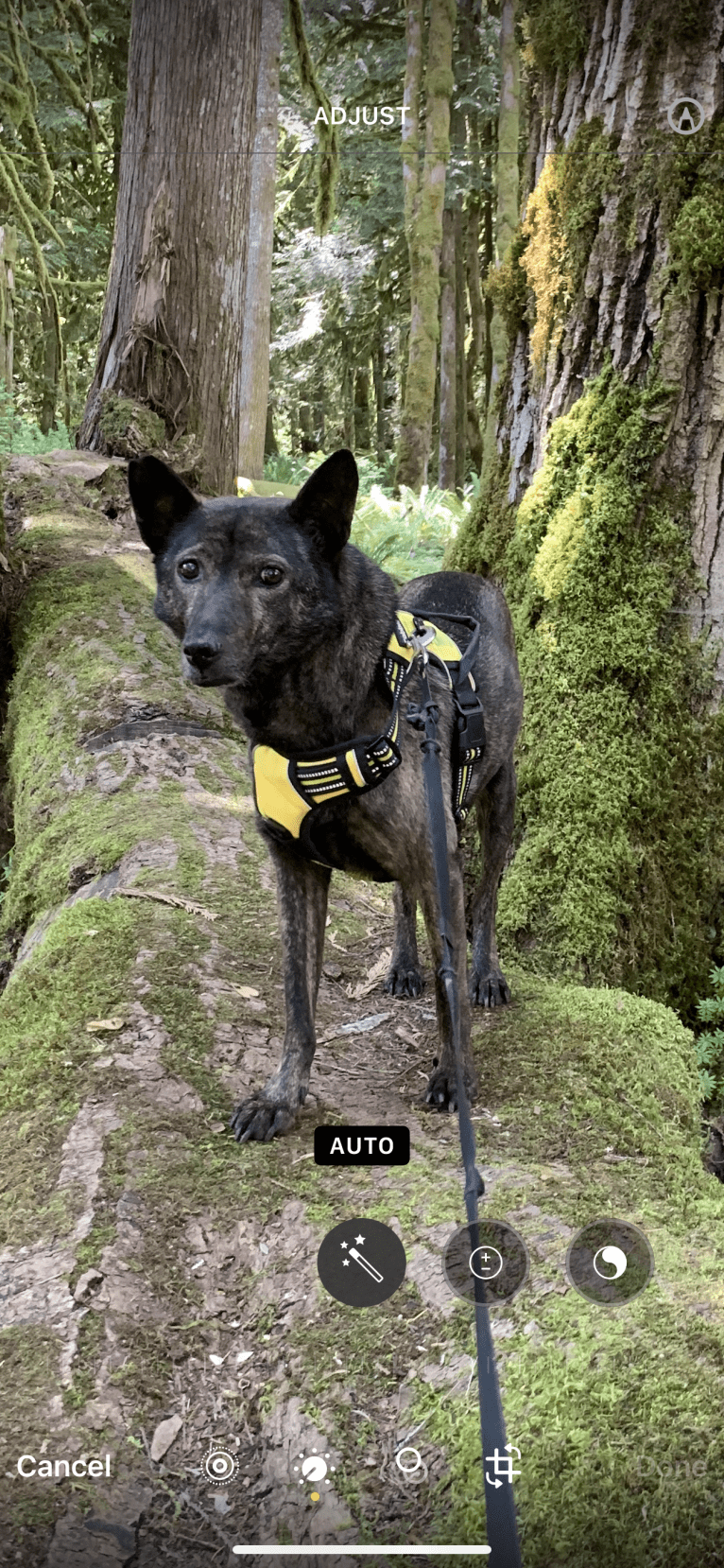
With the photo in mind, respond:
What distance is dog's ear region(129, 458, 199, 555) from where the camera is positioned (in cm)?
256

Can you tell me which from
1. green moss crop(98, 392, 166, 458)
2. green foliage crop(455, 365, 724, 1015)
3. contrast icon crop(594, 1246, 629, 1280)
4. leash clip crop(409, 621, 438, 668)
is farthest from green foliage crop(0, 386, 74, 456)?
contrast icon crop(594, 1246, 629, 1280)

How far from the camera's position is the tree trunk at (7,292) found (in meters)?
6.62

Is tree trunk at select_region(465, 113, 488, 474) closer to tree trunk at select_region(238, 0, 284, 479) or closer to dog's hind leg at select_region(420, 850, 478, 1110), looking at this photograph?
tree trunk at select_region(238, 0, 284, 479)

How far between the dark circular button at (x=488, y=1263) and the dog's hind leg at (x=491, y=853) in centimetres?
182

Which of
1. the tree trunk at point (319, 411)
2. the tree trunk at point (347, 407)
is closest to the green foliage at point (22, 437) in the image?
the tree trunk at point (319, 411)

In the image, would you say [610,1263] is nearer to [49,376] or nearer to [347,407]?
[347,407]

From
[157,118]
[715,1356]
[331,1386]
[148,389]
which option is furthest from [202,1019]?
[148,389]

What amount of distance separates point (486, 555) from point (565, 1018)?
2370mm

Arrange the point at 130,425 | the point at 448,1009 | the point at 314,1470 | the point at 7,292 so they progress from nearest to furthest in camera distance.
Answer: the point at 314,1470 < the point at 448,1009 < the point at 7,292 < the point at 130,425

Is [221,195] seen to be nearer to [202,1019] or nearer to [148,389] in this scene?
[148,389]

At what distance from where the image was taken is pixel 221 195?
247 inches

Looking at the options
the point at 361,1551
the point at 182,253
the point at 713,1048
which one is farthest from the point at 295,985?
the point at 182,253

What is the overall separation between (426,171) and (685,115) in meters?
0.99

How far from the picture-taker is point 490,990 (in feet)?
13.1
